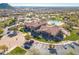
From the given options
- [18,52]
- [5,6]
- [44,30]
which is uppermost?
[5,6]

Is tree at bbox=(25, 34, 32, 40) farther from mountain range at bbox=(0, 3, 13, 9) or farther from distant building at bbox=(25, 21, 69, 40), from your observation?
mountain range at bbox=(0, 3, 13, 9)

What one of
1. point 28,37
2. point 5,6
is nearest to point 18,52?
point 28,37

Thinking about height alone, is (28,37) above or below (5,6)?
below

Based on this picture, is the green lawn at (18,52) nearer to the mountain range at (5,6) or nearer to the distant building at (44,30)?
the distant building at (44,30)

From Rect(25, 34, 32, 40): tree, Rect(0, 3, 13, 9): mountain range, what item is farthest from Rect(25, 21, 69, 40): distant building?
Rect(0, 3, 13, 9): mountain range

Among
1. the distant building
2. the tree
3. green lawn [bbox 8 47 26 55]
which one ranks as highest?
the distant building

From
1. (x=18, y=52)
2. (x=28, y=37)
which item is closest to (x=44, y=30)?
(x=28, y=37)

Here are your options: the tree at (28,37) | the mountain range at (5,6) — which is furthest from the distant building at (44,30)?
the mountain range at (5,6)

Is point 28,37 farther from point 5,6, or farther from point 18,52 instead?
point 5,6

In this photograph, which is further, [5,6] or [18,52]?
[5,6]
